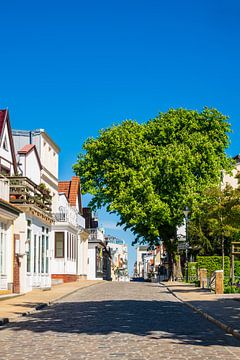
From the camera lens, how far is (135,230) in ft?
167

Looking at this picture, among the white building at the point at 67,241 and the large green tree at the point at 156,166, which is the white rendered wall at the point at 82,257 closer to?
the white building at the point at 67,241

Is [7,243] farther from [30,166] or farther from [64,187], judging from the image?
[64,187]

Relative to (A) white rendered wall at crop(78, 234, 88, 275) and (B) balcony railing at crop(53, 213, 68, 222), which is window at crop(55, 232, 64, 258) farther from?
(A) white rendered wall at crop(78, 234, 88, 275)

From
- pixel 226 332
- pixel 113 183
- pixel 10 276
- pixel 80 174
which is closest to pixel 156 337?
pixel 226 332

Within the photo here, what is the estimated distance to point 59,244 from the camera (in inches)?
1922

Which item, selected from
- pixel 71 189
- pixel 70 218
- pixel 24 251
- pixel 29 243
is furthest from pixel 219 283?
pixel 71 189

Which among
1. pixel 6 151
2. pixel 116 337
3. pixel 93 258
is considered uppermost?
pixel 6 151

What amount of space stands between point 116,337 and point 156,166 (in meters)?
34.6

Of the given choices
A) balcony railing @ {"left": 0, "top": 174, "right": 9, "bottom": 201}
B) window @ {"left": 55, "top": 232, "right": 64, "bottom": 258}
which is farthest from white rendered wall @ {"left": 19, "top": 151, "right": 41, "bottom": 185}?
balcony railing @ {"left": 0, "top": 174, "right": 9, "bottom": 201}

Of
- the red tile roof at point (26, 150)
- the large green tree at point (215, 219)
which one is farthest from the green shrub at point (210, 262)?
the red tile roof at point (26, 150)

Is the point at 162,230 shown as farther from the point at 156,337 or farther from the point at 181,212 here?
the point at 156,337

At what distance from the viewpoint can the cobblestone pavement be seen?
11.3 metres

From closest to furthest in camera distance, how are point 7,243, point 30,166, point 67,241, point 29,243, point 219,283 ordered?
point 7,243
point 219,283
point 29,243
point 30,166
point 67,241

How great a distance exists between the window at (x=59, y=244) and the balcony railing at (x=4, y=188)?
65.9 ft
